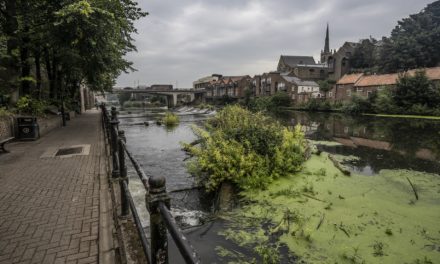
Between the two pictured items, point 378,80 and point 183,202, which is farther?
point 378,80

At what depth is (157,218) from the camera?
65.7 inches

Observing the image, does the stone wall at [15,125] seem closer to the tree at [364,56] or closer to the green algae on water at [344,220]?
the green algae on water at [344,220]

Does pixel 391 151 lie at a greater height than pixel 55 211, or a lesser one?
lesser

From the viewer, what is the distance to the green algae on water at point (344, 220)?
4355 mm

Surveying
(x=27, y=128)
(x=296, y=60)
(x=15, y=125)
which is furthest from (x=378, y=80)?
(x=296, y=60)

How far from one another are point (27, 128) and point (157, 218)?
11717 millimetres

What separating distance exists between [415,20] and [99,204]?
71709 millimetres

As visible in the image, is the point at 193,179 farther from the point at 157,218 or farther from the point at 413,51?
the point at 413,51

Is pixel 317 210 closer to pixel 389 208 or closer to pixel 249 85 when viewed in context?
pixel 389 208

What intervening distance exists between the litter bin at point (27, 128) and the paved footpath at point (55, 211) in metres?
3.62

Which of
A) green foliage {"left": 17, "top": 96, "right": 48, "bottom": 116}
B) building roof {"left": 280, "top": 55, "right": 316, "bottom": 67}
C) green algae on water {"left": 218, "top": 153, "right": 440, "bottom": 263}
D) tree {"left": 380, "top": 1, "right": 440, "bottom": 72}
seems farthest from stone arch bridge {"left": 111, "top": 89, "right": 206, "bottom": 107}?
green algae on water {"left": 218, "top": 153, "right": 440, "bottom": 263}

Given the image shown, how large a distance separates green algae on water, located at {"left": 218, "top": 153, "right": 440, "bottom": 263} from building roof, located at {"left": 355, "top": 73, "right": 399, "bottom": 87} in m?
38.7

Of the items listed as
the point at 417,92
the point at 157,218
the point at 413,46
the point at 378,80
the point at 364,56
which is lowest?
the point at 157,218

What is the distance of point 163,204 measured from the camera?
1555 millimetres
